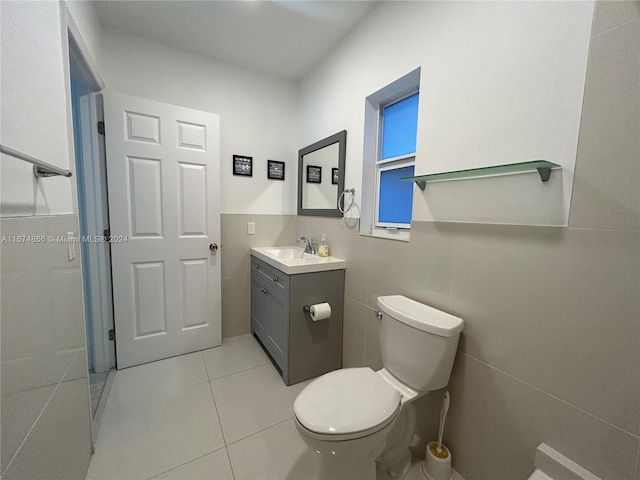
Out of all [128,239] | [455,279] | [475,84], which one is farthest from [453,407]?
[128,239]

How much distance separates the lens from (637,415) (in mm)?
742

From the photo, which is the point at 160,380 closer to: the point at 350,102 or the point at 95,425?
the point at 95,425

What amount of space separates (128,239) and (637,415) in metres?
2.65

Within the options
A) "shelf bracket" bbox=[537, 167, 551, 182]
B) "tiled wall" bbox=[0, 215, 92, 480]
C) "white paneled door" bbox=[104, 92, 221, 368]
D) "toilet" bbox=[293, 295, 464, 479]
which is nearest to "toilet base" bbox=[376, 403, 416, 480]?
"toilet" bbox=[293, 295, 464, 479]

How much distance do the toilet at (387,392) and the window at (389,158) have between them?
0.51 meters

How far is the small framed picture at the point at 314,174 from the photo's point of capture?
2.20 m

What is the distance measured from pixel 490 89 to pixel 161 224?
86.4 inches

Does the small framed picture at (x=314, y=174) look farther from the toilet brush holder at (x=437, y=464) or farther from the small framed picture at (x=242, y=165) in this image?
the toilet brush holder at (x=437, y=464)

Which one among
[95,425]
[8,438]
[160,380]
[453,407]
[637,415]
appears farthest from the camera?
[160,380]

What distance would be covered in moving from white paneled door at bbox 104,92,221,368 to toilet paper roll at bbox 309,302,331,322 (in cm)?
102

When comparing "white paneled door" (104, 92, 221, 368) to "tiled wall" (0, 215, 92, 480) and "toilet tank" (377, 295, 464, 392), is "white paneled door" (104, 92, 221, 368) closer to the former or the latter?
"tiled wall" (0, 215, 92, 480)

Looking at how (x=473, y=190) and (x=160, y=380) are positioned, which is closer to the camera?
(x=473, y=190)

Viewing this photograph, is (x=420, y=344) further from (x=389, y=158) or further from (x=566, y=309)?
(x=389, y=158)

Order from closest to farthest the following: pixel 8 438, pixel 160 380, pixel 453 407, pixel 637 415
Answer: pixel 8 438
pixel 637 415
pixel 453 407
pixel 160 380
